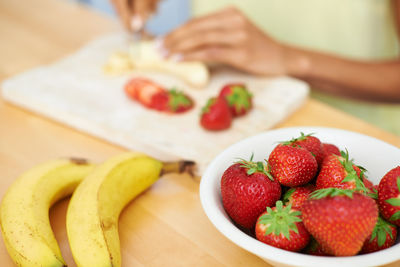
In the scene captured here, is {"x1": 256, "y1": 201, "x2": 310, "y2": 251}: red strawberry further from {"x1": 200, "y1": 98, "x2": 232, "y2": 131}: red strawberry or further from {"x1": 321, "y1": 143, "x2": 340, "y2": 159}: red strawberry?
{"x1": 200, "y1": 98, "x2": 232, "y2": 131}: red strawberry

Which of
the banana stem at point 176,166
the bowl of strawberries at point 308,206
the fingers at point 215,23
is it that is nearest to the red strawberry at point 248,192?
the bowl of strawberries at point 308,206

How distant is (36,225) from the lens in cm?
72

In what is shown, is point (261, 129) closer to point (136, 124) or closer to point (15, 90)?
point (136, 124)

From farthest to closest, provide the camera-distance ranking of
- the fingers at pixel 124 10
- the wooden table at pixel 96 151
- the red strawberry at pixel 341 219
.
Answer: the fingers at pixel 124 10 → the wooden table at pixel 96 151 → the red strawberry at pixel 341 219

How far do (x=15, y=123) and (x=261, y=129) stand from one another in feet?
2.14

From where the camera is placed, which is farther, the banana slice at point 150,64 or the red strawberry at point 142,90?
the banana slice at point 150,64

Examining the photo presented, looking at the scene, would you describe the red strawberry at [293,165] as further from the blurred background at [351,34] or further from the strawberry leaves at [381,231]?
the blurred background at [351,34]

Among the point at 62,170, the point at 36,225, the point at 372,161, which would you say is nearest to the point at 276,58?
the point at 372,161

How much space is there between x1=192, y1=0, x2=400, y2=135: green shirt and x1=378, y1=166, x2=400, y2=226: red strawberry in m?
0.97

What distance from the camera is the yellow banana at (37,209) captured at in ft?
2.17

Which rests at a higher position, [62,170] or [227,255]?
[62,170]

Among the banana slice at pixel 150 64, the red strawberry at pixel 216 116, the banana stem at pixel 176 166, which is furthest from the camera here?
the banana slice at pixel 150 64

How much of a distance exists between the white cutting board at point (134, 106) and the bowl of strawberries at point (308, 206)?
0.98 feet

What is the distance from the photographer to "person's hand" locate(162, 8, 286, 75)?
1301mm
